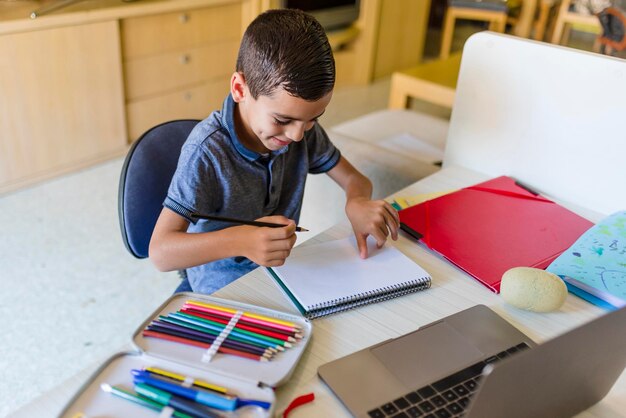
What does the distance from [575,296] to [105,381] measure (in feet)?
2.15

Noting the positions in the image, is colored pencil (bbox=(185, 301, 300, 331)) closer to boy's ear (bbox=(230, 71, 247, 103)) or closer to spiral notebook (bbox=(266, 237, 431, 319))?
spiral notebook (bbox=(266, 237, 431, 319))

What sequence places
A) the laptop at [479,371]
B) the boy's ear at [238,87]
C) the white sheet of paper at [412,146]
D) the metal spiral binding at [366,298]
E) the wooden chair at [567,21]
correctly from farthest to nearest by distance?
1. the wooden chair at [567,21]
2. the white sheet of paper at [412,146]
3. the boy's ear at [238,87]
4. the metal spiral binding at [366,298]
5. the laptop at [479,371]

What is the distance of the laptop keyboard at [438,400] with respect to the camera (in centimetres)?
62

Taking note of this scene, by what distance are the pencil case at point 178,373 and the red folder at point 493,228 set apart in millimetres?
347

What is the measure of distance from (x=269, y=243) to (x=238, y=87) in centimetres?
26

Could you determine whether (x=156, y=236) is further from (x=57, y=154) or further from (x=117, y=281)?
(x=57, y=154)

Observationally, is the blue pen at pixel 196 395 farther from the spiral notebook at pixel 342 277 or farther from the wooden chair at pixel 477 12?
the wooden chair at pixel 477 12

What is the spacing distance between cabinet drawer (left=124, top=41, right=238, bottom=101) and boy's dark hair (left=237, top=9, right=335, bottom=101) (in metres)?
1.81

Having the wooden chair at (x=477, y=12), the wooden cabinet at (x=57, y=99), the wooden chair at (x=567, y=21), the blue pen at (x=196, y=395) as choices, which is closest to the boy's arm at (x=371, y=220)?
the blue pen at (x=196, y=395)

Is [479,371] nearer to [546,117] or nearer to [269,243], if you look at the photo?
[269,243]

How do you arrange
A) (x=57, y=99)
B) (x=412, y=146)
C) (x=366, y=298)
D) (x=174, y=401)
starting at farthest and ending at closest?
(x=57, y=99) → (x=412, y=146) → (x=366, y=298) → (x=174, y=401)

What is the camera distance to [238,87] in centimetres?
88

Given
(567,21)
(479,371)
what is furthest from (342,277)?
(567,21)

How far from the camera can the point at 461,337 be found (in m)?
0.74
